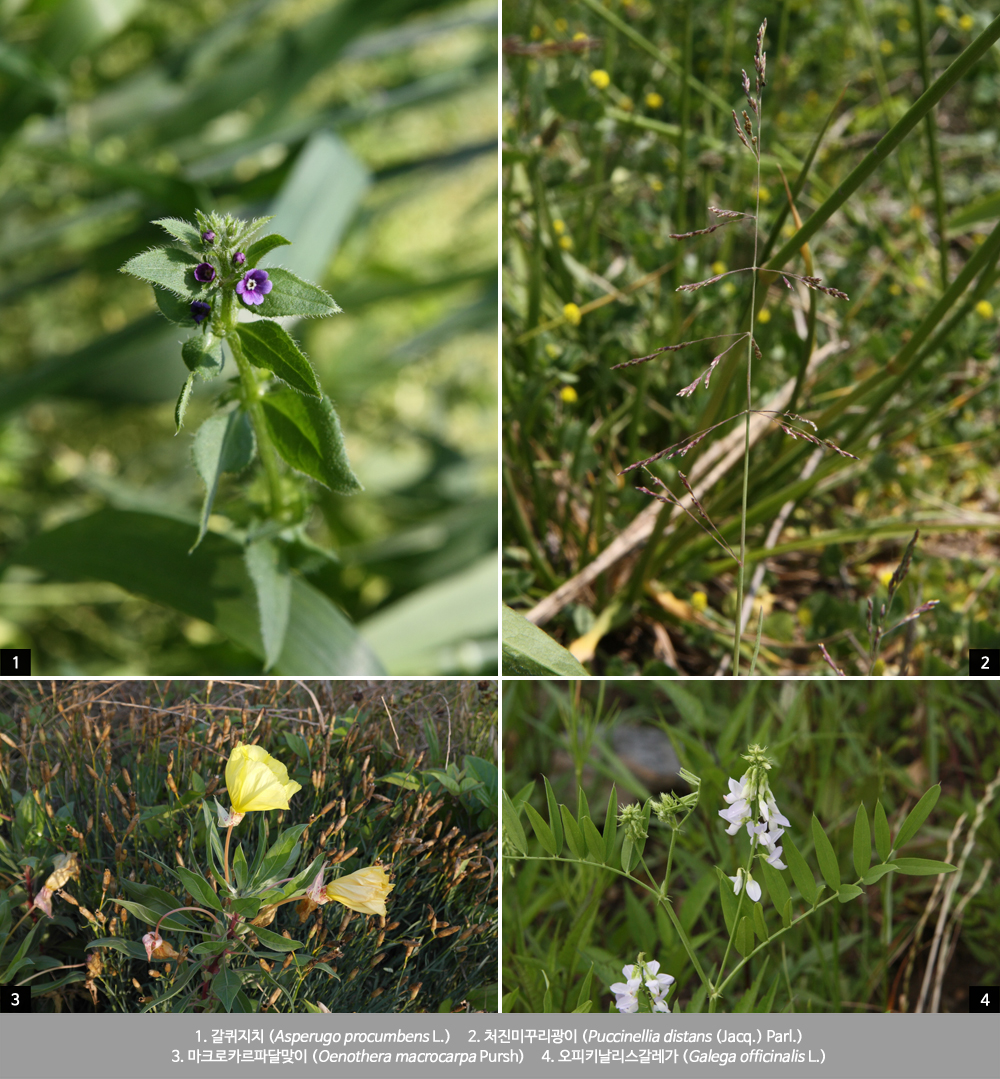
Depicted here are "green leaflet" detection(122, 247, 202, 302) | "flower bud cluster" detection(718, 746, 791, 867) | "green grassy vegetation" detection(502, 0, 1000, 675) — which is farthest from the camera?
"green grassy vegetation" detection(502, 0, 1000, 675)

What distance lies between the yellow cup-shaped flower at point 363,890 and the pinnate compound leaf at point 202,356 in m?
0.30

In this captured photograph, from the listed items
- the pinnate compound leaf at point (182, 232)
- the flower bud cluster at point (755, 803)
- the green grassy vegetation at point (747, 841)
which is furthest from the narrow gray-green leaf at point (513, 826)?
the pinnate compound leaf at point (182, 232)

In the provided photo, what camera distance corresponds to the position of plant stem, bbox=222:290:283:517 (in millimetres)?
386

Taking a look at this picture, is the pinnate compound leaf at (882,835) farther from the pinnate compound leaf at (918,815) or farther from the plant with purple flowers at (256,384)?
the plant with purple flowers at (256,384)

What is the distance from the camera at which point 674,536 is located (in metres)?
0.62

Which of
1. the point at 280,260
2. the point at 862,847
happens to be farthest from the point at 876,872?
the point at 280,260

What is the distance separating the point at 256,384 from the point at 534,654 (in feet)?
0.69

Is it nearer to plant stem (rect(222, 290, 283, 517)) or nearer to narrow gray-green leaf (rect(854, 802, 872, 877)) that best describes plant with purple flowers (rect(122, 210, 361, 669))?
plant stem (rect(222, 290, 283, 517))

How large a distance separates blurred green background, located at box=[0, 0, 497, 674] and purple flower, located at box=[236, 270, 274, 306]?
1.41 ft

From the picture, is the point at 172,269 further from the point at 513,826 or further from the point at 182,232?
the point at 513,826

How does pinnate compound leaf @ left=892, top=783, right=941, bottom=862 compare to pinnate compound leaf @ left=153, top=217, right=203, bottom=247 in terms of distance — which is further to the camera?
pinnate compound leaf @ left=892, top=783, right=941, bottom=862

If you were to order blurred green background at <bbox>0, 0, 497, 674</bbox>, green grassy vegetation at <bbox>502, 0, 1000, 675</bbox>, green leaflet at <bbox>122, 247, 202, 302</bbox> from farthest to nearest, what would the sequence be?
blurred green background at <bbox>0, 0, 497, 674</bbox> → green grassy vegetation at <bbox>502, 0, 1000, 675</bbox> → green leaflet at <bbox>122, 247, 202, 302</bbox>

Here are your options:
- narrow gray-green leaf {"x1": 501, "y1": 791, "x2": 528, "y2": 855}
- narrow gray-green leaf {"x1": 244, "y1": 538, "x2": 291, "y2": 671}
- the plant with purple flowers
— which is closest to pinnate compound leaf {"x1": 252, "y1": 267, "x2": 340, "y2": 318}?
the plant with purple flowers

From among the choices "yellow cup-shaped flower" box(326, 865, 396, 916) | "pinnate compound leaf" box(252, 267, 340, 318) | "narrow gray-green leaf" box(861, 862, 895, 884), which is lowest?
"yellow cup-shaped flower" box(326, 865, 396, 916)
